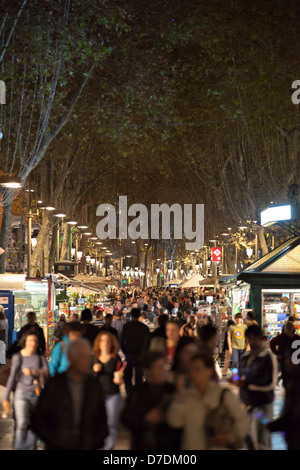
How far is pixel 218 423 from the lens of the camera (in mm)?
5977

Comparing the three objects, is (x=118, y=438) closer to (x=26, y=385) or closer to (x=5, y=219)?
(x=26, y=385)

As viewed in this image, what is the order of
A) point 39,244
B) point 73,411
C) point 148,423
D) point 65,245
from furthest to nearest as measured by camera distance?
point 65,245, point 39,244, point 73,411, point 148,423

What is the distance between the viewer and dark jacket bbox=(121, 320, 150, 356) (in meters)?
14.3

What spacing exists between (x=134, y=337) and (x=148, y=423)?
8.25 metres

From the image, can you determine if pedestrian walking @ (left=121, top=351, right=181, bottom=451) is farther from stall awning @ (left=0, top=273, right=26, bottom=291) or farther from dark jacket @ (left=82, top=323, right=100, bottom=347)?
stall awning @ (left=0, top=273, right=26, bottom=291)

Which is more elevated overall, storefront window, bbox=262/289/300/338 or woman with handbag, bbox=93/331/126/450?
storefront window, bbox=262/289/300/338

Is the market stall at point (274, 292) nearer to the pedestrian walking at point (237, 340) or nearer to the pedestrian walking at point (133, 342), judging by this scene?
the pedestrian walking at point (237, 340)

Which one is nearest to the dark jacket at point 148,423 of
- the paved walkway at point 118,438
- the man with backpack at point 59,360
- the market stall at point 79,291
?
the man with backpack at point 59,360

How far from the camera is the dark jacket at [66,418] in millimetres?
6109

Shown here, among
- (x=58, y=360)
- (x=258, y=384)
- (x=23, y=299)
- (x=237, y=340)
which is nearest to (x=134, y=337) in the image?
(x=58, y=360)

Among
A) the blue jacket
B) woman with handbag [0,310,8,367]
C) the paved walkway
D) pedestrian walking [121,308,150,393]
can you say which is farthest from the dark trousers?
woman with handbag [0,310,8,367]

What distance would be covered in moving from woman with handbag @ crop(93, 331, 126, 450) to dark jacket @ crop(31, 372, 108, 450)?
3.26 m
